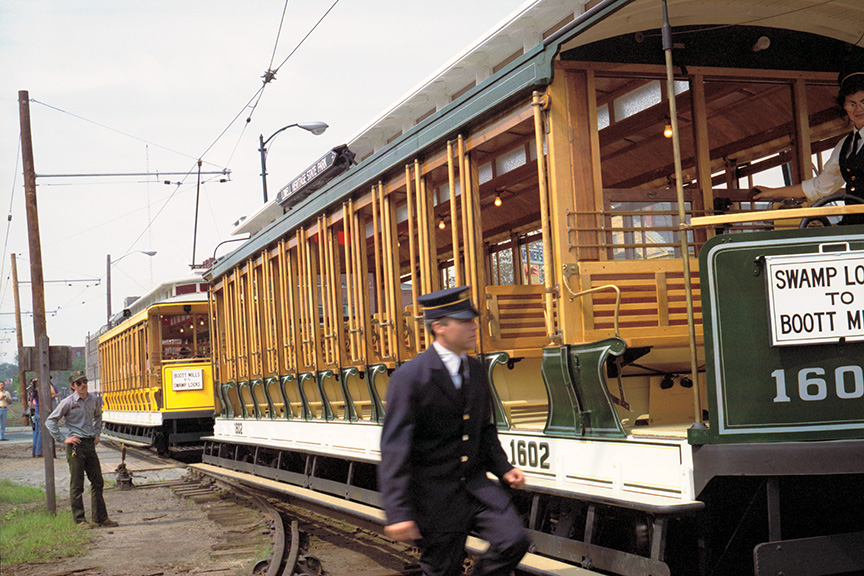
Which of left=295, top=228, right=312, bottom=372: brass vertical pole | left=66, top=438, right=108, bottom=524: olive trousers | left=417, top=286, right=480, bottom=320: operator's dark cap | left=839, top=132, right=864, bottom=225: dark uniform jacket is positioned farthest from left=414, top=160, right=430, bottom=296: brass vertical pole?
left=66, top=438, right=108, bottom=524: olive trousers

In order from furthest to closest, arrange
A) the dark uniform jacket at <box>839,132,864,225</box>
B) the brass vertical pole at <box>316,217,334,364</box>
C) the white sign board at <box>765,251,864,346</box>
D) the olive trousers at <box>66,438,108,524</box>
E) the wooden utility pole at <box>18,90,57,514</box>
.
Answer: the wooden utility pole at <box>18,90,57,514</box>, the olive trousers at <box>66,438,108,524</box>, the brass vertical pole at <box>316,217,334,364</box>, the dark uniform jacket at <box>839,132,864,225</box>, the white sign board at <box>765,251,864,346</box>

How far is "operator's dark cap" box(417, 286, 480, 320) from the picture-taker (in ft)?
13.2

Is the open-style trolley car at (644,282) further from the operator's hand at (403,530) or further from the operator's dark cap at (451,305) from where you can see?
the operator's hand at (403,530)

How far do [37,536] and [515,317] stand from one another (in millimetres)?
5410

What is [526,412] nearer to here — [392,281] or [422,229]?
[422,229]

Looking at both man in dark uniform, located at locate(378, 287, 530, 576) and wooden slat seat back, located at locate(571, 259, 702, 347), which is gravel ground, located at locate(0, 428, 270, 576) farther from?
man in dark uniform, located at locate(378, 287, 530, 576)

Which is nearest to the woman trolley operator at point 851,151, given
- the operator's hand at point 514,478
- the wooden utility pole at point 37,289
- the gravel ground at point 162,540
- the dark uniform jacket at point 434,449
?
the operator's hand at point 514,478

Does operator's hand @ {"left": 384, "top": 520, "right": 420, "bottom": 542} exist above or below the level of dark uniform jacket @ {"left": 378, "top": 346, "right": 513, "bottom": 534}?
below

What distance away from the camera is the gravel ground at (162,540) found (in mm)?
7750

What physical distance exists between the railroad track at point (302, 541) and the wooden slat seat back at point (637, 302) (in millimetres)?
2297

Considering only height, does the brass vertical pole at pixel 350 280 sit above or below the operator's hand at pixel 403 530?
above

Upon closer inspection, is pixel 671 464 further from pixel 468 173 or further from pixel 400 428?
pixel 468 173

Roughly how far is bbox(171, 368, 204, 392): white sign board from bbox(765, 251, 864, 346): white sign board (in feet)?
53.5

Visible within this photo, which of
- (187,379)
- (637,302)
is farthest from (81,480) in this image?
(187,379)
